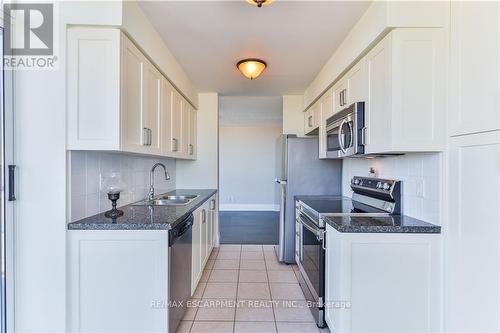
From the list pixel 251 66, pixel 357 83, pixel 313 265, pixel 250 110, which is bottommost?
pixel 313 265

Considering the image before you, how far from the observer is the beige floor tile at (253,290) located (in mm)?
2695

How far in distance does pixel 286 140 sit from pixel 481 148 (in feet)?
7.48

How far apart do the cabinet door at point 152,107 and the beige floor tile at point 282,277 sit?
1.84 metres

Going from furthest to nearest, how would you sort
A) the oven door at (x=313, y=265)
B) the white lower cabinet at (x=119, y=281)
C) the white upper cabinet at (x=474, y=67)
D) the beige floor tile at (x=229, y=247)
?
the beige floor tile at (x=229, y=247) → the oven door at (x=313, y=265) → the white lower cabinet at (x=119, y=281) → the white upper cabinet at (x=474, y=67)

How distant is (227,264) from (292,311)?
1.30 metres

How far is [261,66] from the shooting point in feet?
9.23

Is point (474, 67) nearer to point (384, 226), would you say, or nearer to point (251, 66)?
point (384, 226)

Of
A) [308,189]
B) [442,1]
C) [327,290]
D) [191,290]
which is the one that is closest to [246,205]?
[308,189]

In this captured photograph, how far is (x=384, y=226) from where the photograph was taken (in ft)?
5.66

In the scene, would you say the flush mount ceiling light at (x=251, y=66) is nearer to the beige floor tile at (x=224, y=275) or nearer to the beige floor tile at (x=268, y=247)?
the beige floor tile at (x=224, y=275)

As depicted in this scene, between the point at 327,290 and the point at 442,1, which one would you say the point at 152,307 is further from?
the point at 442,1

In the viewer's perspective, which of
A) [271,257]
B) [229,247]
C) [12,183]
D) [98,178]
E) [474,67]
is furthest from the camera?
[229,247]

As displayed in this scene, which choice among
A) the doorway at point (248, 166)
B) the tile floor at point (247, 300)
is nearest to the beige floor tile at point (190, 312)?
the tile floor at point (247, 300)

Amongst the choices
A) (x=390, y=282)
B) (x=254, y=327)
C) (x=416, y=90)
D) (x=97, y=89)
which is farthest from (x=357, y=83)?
(x=254, y=327)
